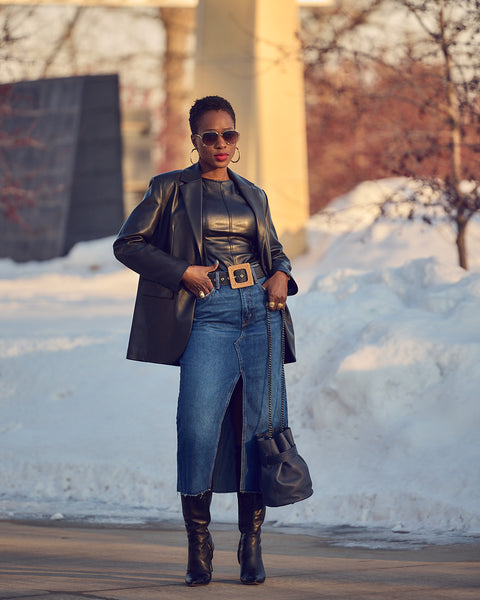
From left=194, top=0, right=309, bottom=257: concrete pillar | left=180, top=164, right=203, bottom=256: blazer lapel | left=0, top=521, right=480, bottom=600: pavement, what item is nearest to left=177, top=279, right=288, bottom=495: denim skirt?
left=180, top=164, right=203, bottom=256: blazer lapel

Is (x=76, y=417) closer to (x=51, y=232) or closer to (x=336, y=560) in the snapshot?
(x=336, y=560)

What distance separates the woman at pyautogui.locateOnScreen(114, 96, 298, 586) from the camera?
446 cm

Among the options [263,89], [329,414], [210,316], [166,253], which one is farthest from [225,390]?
[263,89]

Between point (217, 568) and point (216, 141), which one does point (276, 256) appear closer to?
point (216, 141)

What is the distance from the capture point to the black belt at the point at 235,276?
451cm

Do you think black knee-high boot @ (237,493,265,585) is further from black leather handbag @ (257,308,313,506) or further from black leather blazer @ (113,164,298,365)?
black leather blazer @ (113,164,298,365)

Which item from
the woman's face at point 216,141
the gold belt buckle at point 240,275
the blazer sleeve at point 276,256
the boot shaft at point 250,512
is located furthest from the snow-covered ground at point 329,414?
the woman's face at point 216,141

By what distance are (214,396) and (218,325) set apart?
29 cm

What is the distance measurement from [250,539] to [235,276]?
3.52 feet

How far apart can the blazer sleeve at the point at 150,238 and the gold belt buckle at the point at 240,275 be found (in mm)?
191

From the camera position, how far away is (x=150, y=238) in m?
4.62

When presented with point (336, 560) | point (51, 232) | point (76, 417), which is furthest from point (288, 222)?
point (336, 560)

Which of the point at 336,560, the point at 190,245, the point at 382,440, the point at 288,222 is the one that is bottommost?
the point at 336,560

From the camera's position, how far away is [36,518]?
22.1ft
